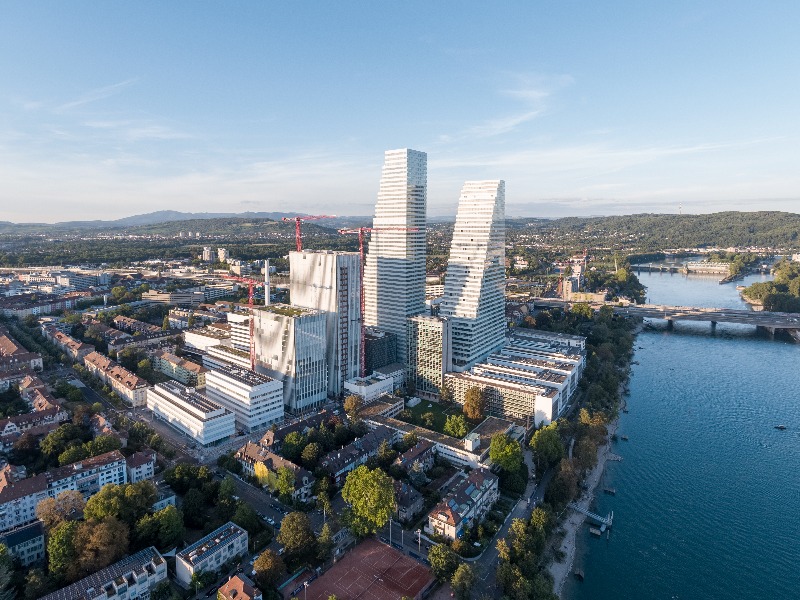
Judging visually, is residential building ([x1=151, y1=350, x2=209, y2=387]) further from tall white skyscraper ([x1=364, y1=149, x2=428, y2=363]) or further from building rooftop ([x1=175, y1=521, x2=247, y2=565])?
building rooftop ([x1=175, y1=521, x2=247, y2=565])

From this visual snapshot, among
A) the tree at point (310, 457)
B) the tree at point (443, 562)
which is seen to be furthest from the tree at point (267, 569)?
the tree at point (310, 457)

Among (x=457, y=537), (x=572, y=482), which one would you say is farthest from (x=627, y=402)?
(x=457, y=537)

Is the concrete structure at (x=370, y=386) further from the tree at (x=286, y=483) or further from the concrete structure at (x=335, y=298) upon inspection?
the tree at (x=286, y=483)

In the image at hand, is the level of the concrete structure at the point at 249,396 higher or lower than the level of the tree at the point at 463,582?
higher

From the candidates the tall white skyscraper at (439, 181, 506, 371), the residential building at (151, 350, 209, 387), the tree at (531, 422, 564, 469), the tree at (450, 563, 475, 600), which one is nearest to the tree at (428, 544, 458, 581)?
the tree at (450, 563, 475, 600)

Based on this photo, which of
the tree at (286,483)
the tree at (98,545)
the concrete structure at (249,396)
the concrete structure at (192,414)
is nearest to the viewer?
the tree at (98,545)

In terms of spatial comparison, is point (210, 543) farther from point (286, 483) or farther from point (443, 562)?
point (443, 562)

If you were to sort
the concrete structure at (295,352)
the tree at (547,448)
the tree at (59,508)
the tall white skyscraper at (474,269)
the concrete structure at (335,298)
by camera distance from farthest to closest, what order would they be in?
the tall white skyscraper at (474,269), the concrete structure at (335,298), the concrete structure at (295,352), the tree at (547,448), the tree at (59,508)
